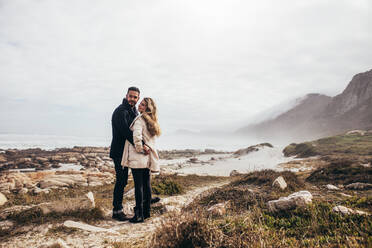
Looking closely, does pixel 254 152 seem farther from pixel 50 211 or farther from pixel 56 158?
pixel 50 211

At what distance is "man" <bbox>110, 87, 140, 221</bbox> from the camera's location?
14.7 ft

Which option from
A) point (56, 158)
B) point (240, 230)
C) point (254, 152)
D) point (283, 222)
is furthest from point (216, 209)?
point (254, 152)

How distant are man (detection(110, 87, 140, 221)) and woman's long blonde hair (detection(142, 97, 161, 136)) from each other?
426 millimetres

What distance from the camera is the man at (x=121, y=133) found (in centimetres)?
448

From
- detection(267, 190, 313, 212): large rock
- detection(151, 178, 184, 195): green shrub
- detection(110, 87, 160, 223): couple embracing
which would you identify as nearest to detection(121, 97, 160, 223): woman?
detection(110, 87, 160, 223): couple embracing

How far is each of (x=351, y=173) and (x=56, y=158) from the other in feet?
107

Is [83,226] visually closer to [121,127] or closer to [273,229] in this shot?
[121,127]

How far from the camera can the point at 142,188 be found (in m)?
4.53

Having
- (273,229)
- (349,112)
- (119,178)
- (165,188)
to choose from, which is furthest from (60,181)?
(349,112)

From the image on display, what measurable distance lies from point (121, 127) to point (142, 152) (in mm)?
760

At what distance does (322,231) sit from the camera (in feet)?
11.1

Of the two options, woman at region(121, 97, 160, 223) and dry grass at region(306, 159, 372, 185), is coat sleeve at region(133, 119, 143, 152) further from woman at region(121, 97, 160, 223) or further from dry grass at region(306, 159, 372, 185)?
dry grass at region(306, 159, 372, 185)

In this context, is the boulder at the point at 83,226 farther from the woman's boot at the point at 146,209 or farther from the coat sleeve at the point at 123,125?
the coat sleeve at the point at 123,125

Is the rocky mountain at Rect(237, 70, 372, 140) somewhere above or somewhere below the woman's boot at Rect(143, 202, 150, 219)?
above
